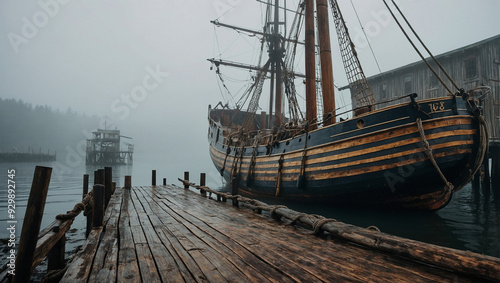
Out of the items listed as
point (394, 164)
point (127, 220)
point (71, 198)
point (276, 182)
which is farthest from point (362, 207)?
point (71, 198)

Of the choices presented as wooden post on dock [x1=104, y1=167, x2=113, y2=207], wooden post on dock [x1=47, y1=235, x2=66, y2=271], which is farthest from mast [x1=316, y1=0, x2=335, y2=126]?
A: wooden post on dock [x1=47, y1=235, x2=66, y2=271]

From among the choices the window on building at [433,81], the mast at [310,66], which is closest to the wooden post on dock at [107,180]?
the mast at [310,66]

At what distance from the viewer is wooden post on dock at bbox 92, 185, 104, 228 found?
14.8 ft

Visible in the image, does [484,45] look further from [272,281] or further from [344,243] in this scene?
[272,281]

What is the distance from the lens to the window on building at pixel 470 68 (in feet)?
57.8

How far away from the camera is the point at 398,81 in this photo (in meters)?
21.8

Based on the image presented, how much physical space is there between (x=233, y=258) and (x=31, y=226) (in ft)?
6.69

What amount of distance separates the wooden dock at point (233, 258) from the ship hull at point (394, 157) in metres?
3.69

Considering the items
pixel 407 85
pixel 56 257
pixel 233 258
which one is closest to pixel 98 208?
pixel 56 257

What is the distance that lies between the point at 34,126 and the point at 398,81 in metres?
150

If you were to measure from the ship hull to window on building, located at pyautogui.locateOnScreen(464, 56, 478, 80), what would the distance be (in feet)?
46.4

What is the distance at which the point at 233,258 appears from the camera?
3016 millimetres

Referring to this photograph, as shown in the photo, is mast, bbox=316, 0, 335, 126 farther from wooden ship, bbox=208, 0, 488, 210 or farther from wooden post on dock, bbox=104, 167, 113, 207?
wooden post on dock, bbox=104, 167, 113, 207

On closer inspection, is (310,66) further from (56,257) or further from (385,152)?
(56,257)
